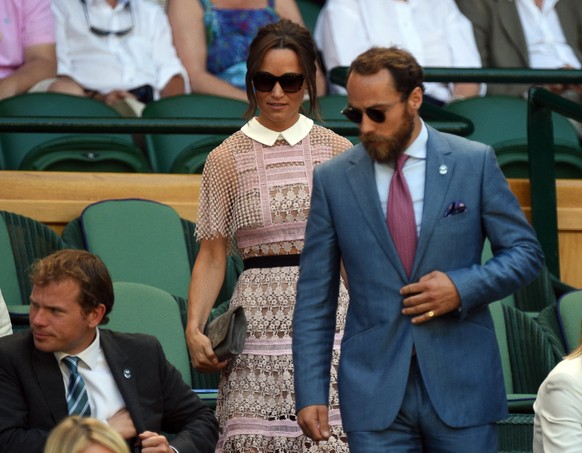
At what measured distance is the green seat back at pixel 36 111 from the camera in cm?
779

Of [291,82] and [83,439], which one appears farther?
[291,82]

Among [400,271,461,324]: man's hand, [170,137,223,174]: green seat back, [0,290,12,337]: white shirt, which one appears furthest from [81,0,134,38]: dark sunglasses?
[400,271,461,324]: man's hand

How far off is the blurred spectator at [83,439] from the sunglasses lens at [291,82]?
1538 millimetres

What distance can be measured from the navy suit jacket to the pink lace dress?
0.53ft

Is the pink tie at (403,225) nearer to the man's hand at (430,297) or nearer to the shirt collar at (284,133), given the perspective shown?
the man's hand at (430,297)

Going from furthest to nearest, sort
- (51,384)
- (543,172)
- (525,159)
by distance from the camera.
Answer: (525,159)
(543,172)
(51,384)

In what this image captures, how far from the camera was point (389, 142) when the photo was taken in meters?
4.19

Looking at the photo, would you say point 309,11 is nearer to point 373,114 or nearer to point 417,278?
point 373,114

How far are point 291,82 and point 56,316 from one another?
1015mm

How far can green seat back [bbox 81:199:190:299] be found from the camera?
22.3ft

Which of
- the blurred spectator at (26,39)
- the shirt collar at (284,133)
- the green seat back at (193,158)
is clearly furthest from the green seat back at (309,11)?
the shirt collar at (284,133)

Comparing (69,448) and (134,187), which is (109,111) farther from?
(69,448)

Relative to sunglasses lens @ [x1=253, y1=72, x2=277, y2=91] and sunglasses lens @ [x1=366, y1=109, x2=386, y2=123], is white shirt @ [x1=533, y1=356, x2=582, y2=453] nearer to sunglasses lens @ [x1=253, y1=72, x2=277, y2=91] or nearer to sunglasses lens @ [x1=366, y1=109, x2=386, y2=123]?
sunglasses lens @ [x1=366, y1=109, x2=386, y2=123]

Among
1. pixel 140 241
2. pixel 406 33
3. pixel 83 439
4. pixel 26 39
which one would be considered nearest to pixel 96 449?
pixel 83 439
